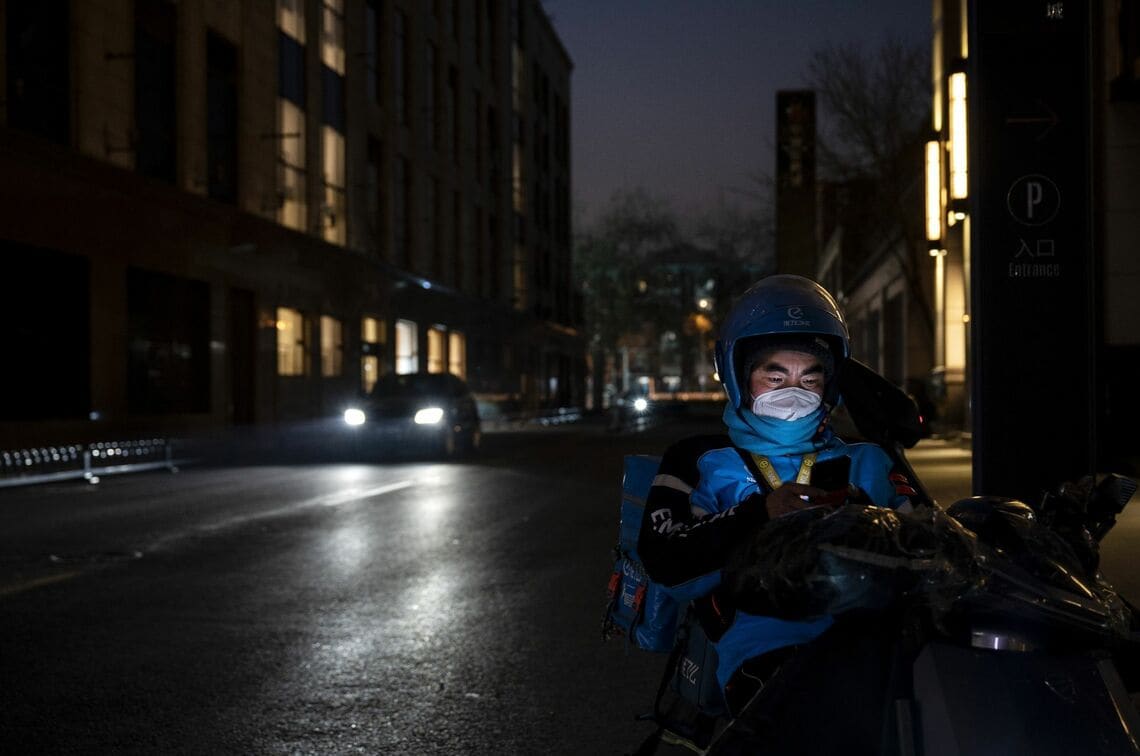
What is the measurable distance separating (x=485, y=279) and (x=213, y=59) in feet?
90.0

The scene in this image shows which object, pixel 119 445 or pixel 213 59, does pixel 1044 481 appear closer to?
pixel 119 445

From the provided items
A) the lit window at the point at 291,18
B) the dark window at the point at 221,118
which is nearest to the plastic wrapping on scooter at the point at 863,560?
the dark window at the point at 221,118

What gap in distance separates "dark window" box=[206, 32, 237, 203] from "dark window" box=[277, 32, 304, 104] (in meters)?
2.78

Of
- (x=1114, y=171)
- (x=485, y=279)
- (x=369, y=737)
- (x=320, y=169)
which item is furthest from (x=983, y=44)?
(x=485, y=279)

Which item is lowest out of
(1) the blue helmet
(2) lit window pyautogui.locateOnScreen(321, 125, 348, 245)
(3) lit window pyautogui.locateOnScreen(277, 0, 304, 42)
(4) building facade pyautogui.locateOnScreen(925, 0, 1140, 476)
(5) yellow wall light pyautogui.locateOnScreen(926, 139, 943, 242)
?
(1) the blue helmet

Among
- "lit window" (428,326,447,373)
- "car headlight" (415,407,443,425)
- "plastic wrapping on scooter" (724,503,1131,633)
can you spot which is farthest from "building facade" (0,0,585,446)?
"plastic wrapping on scooter" (724,503,1131,633)

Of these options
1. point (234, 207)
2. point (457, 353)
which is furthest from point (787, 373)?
point (457, 353)

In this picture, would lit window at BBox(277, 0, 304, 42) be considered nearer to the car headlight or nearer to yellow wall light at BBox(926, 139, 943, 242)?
the car headlight

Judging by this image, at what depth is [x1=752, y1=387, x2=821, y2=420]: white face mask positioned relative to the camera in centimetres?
262

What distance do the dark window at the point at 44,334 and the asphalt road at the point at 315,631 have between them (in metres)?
10.1

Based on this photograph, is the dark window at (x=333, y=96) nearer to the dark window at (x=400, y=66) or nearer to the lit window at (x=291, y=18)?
the lit window at (x=291, y=18)

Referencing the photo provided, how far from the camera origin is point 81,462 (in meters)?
20.4

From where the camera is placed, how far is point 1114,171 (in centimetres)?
1706

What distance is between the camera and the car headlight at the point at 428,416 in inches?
945
